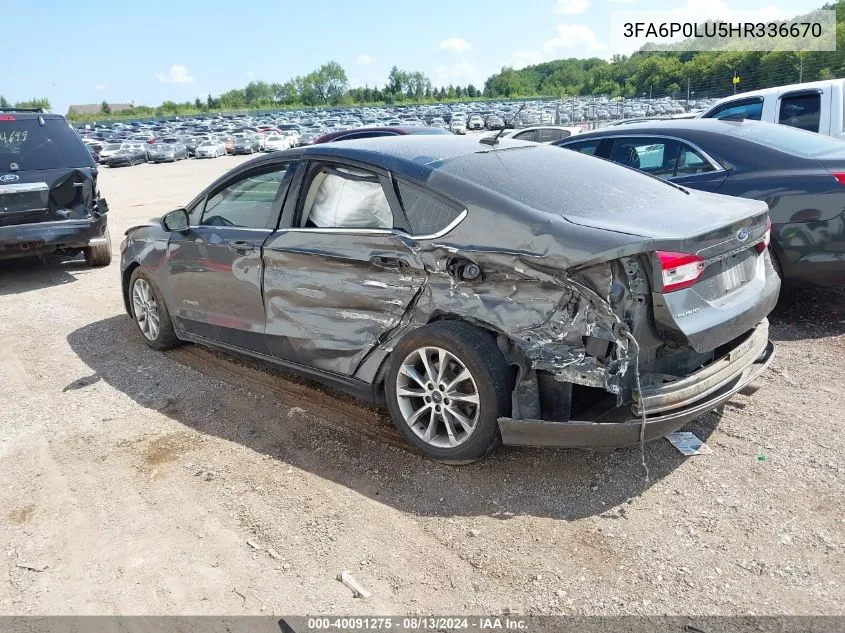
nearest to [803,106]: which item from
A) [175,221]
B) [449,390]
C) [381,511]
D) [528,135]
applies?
[449,390]

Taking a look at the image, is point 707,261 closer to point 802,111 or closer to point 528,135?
point 802,111

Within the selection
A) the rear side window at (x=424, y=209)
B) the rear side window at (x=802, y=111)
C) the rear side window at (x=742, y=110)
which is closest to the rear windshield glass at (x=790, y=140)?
the rear side window at (x=802, y=111)

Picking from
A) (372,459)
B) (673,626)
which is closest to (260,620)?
(372,459)

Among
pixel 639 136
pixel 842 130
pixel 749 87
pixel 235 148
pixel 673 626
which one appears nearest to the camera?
pixel 673 626

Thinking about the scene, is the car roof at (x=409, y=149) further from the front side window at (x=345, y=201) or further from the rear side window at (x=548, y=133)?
the rear side window at (x=548, y=133)

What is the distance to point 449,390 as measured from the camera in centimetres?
351

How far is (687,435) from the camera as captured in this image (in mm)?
3898

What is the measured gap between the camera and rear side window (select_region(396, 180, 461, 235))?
3572 mm

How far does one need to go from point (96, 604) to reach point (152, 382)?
2.53m

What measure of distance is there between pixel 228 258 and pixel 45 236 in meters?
4.65

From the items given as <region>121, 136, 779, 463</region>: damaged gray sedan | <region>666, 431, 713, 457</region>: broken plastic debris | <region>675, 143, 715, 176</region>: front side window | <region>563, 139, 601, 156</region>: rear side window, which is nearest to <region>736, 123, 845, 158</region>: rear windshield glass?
<region>675, 143, 715, 176</region>: front side window

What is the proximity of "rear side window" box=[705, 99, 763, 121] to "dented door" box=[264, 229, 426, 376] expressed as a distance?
676cm

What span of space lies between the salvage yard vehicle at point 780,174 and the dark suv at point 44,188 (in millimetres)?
6544

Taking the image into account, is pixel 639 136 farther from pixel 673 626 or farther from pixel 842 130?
pixel 673 626
